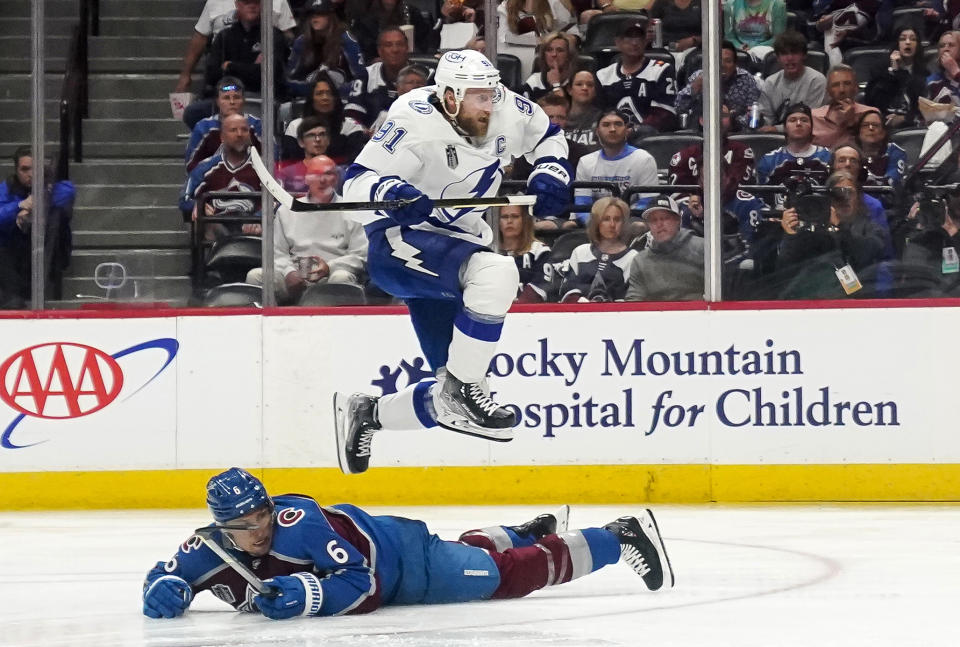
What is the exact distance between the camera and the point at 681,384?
697cm

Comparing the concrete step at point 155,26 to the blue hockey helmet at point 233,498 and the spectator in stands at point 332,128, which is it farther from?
the blue hockey helmet at point 233,498

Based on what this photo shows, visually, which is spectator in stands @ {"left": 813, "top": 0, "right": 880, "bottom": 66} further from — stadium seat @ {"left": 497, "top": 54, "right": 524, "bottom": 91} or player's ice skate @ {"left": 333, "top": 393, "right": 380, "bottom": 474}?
player's ice skate @ {"left": 333, "top": 393, "right": 380, "bottom": 474}

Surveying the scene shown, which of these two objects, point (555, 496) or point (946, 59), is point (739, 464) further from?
point (946, 59)

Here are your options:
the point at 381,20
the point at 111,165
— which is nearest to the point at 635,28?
the point at 381,20

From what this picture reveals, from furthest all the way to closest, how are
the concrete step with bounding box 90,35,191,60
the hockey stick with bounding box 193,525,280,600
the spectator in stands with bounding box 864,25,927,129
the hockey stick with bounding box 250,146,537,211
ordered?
1. the concrete step with bounding box 90,35,191,60
2. the spectator in stands with bounding box 864,25,927,129
3. the hockey stick with bounding box 250,146,537,211
4. the hockey stick with bounding box 193,525,280,600

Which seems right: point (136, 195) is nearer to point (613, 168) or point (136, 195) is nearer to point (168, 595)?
point (613, 168)

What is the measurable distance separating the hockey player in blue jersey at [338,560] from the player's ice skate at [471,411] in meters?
0.30

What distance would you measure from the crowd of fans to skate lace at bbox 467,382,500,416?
2.70m

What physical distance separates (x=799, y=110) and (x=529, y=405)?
1799mm

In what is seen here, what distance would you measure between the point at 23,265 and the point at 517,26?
2482 mm

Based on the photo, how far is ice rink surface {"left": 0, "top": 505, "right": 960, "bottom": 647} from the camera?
353cm

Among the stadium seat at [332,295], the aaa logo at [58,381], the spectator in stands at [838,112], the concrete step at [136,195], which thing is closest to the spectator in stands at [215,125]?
the concrete step at [136,195]

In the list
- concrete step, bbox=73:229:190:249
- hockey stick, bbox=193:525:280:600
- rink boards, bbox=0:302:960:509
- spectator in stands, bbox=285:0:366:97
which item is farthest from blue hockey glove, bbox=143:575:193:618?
spectator in stands, bbox=285:0:366:97

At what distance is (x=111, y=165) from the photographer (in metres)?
7.11
